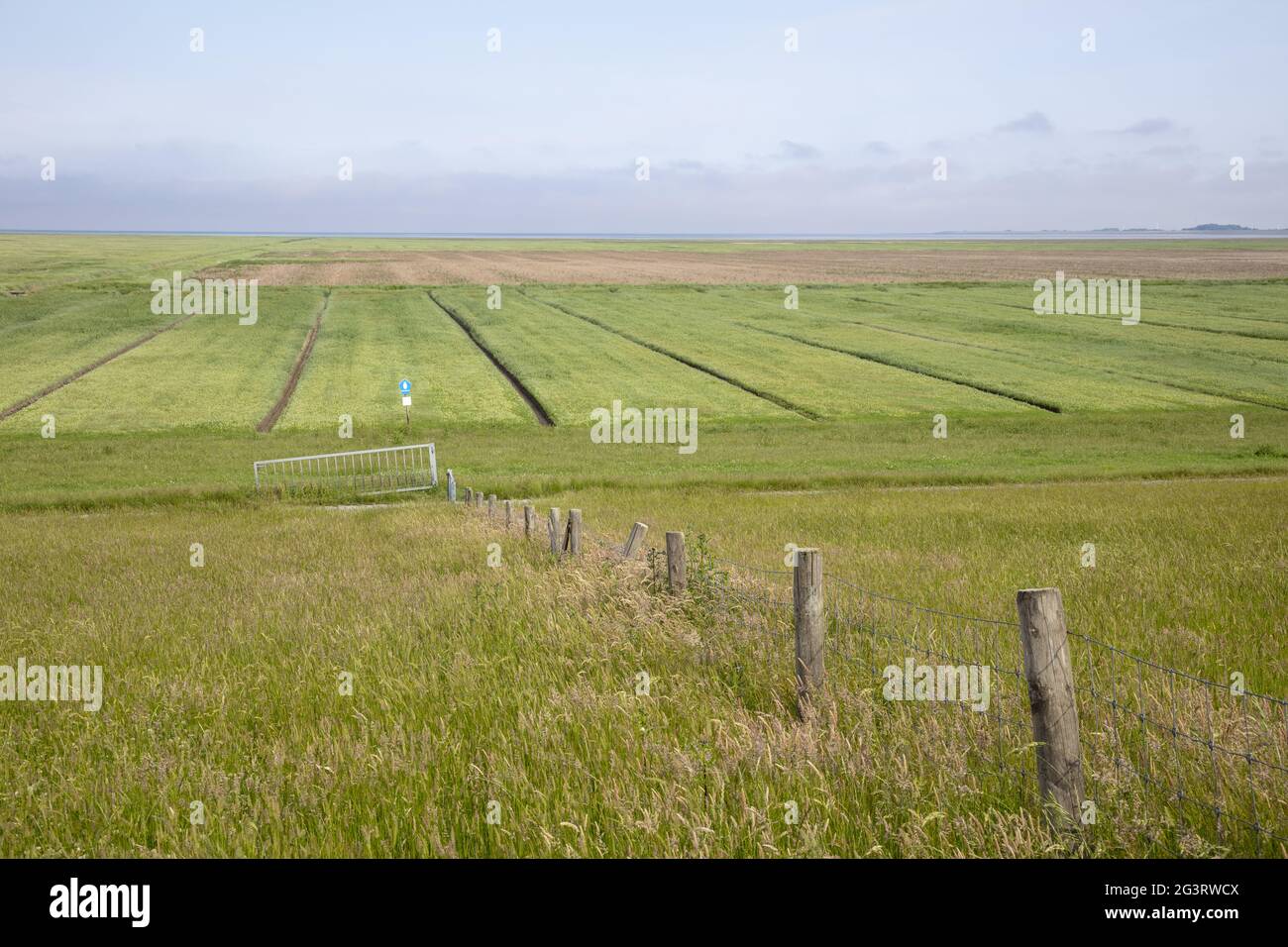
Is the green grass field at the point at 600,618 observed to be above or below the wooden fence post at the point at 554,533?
below

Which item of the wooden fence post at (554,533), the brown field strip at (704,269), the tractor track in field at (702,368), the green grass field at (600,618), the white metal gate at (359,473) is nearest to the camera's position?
the green grass field at (600,618)

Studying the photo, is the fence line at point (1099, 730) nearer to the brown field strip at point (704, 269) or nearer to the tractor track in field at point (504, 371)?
the tractor track in field at point (504, 371)

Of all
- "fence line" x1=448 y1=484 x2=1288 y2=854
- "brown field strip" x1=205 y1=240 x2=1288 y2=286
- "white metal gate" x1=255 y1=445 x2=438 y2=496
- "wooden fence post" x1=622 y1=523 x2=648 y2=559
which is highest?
"brown field strip" x1=205 y1=240 x2=1288 y2=286

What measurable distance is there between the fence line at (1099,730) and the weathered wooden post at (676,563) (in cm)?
101

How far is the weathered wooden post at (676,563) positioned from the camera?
29.9ft

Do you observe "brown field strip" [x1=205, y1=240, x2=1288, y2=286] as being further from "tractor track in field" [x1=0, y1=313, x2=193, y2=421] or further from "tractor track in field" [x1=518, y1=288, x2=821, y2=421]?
"tractor track in field" [x1=518, y1=288, x2=821, y2=421]

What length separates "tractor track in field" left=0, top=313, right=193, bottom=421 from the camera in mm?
41159

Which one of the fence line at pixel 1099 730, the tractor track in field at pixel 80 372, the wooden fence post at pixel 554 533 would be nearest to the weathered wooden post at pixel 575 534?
the wooden fence post at pixel 554 533

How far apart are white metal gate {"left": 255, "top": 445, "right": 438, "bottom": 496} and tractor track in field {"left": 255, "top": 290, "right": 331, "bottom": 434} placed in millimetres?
7559

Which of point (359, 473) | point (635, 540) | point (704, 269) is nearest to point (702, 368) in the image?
point (359, 473)

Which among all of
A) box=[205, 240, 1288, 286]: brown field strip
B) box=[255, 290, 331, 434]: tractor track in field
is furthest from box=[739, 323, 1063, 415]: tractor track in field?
box=[205, 240, 1288, 286]: brown field strip

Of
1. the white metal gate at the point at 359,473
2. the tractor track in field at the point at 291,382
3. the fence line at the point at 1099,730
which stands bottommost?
the white metal gate at the point at 359,473

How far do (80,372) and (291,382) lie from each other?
12.2 meters
